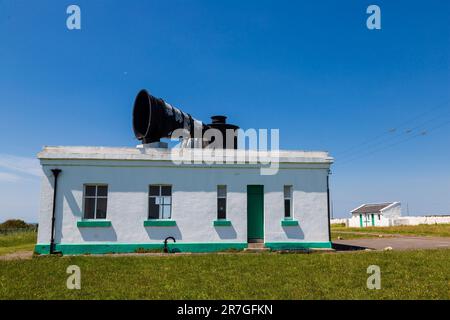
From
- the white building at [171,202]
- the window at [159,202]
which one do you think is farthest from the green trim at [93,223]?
the window at [159,202]

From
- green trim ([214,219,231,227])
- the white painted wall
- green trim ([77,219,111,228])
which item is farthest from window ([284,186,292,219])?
green trim ([77,219,111,228])

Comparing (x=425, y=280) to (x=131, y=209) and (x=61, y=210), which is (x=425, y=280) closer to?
(x=131, y=209)

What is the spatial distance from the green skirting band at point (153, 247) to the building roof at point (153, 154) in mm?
3153

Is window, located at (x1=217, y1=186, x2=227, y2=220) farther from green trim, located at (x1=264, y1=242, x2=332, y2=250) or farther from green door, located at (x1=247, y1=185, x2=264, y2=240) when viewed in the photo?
green trim, located at (x1=264, y1=242, x2=332, y2=250)

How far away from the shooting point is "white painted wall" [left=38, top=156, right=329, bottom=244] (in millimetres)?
13359

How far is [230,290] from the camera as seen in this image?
6.91 m

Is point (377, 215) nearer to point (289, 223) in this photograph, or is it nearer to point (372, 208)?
point (372, 208)

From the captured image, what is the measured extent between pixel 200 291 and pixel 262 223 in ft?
25.3

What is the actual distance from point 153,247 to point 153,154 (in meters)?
3.45

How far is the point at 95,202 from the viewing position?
13.7 metres

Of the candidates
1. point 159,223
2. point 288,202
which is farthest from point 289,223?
point 159,223

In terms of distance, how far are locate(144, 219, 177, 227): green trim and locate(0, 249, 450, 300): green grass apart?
7.56 ft
